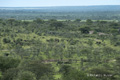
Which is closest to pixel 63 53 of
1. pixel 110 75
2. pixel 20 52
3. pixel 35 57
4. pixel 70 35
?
pixel 35 57

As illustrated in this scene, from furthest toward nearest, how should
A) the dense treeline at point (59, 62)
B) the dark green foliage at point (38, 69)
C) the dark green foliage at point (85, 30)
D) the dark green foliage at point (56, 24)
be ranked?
1. the dark green foliage at point (56, 24)
2. the dark green foliage at point (85, 30)
3. the dark green foliage at point (38, 69)
4. the dense treeline at point (59, 62)

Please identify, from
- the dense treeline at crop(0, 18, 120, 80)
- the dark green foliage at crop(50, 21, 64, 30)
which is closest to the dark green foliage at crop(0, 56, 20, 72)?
the dense treeline at crop(0, 18, 120, 80)

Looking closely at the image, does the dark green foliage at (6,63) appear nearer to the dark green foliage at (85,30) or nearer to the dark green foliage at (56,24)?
the dark green foliage at (85,30)

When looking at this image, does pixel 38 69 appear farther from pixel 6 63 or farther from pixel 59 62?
pixel 59 62

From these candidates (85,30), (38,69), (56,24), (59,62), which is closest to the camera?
(38,69)

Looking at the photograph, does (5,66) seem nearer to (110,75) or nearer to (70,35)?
(110,75)

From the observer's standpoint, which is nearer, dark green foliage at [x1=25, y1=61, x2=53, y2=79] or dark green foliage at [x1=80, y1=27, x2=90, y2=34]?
dark green foliage at [x1=25, y1=61, x2=53, y2=79]

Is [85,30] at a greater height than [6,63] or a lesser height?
lesser

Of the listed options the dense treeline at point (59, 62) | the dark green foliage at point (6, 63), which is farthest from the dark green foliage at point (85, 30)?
the dark green foliage at point (6, 63)

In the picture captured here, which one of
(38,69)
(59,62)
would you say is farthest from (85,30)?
(38,69)

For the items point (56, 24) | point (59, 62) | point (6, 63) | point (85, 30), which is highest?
point (56, 24)

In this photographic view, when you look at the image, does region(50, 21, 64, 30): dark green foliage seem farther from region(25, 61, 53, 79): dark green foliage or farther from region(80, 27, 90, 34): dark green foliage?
region(25, 61, 53, 79): dark green foliage

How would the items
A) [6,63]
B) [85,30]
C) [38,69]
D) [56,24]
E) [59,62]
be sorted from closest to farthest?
[38,69] < [6,63] < [59,62] < [85,30] < [56,24]
